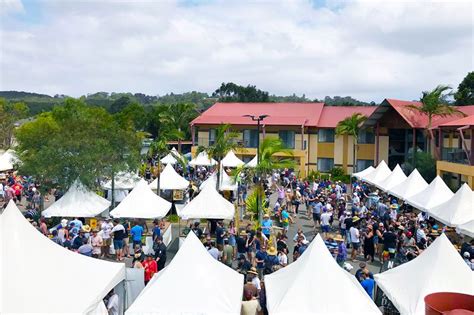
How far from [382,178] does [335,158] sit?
14.9m

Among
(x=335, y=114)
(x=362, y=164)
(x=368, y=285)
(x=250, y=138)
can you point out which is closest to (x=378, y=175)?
(x=362, y=164)

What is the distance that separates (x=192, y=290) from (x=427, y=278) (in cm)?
454

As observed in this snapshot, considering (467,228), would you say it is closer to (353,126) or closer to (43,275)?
(43,275)

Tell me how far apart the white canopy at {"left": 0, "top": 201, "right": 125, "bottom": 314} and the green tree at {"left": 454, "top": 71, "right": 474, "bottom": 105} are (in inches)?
1795

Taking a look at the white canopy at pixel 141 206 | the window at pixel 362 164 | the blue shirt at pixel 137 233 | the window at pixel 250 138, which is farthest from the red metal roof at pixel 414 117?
the blue shirt at pixel 137 233

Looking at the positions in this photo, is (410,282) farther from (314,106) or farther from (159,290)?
(314,106)

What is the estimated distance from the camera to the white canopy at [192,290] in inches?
356

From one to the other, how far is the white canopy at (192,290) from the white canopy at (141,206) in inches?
310

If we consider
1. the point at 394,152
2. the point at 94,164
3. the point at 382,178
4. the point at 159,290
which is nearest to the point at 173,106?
the point at 394,152

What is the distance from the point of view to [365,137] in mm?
41438

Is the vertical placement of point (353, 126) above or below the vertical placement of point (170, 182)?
above

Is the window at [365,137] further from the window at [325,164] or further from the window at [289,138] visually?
the window at [289,138]

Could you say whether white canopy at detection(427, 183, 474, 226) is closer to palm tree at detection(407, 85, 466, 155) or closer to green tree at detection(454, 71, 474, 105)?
palm tree at detection(407, 85, 466, 155)

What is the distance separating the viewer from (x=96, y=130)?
21.2 m
